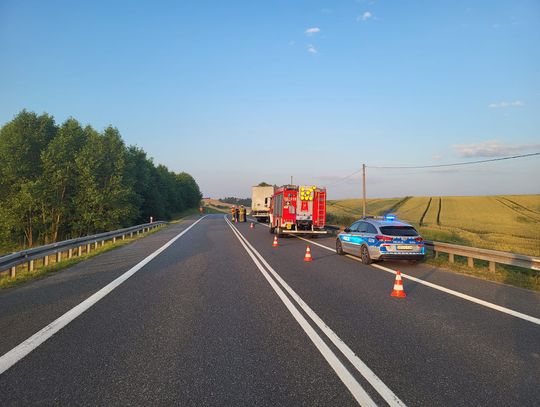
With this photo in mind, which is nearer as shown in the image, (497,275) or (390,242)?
(497,275)

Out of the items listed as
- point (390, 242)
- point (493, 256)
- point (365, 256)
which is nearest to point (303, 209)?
point (365, 256)

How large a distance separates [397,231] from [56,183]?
34930 millimetres

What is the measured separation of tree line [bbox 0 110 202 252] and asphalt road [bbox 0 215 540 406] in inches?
1236

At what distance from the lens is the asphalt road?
11.9ft

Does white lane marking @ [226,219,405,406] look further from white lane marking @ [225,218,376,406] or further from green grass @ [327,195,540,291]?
green grass @ [327,195,540,291]

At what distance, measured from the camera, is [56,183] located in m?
38.0

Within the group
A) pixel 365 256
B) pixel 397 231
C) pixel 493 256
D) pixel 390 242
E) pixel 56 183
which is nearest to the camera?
pixel 493 256

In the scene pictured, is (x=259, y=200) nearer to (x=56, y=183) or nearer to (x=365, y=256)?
(x=56, y=183)

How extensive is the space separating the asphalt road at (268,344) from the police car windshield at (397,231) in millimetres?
3006

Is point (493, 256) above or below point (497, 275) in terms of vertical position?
above

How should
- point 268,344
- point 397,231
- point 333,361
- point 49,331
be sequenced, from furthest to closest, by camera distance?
point 397,231 → point 49,331 → point 268,344 → point 333,361

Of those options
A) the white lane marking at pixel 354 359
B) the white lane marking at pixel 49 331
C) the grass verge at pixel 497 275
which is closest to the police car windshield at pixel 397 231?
the grass verge at pixel 497 275

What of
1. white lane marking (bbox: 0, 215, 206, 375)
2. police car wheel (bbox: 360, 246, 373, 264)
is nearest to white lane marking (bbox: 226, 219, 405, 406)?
white lane marking (bbox: 0, 215, 206, 375)

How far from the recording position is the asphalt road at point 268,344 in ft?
11.9
